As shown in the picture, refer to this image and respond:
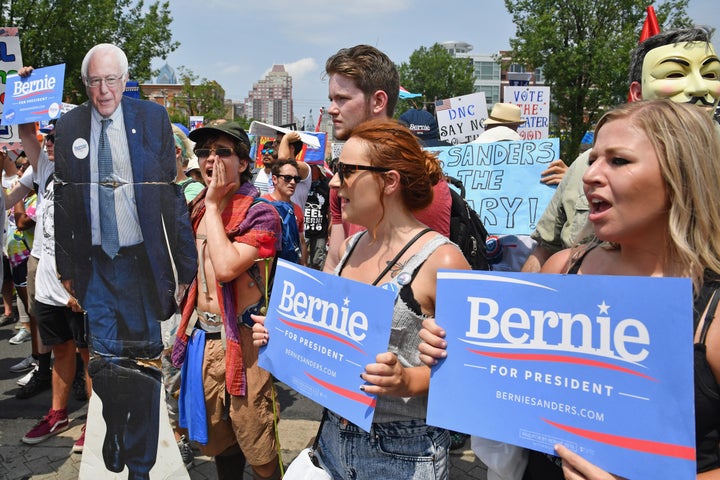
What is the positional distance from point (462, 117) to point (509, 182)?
13.3 ft

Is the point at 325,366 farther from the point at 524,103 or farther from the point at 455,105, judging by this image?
the point at 524,103

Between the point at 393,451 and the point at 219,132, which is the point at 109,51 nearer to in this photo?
the point at 219,132

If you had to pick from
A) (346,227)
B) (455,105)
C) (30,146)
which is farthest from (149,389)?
(455,105)

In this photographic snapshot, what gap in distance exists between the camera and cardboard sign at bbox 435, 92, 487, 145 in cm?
673

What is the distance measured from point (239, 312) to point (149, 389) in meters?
0.61

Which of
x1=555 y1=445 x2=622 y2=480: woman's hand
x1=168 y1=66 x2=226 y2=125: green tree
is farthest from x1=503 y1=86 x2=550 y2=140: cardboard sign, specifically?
x1=168 y1=66 x2=226 y2=125: green tree

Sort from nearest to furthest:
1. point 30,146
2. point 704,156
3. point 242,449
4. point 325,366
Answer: point 704,156 → point 325,366 → point 242,449 → point 30,146

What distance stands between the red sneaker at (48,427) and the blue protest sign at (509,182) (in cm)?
334

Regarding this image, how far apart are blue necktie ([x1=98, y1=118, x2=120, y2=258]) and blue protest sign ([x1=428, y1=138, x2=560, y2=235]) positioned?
194cm

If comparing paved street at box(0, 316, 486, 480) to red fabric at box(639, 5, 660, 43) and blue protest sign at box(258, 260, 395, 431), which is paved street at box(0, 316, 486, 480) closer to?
blue protest sign at box(258, 260, 395, 431)

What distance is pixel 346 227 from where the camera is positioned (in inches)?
101

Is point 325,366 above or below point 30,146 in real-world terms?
below

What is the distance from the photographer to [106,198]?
2.45 m

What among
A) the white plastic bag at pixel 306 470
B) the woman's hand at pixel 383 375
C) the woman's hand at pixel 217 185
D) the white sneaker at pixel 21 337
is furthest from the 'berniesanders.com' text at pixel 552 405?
the white sneaker at pixel 21 337
